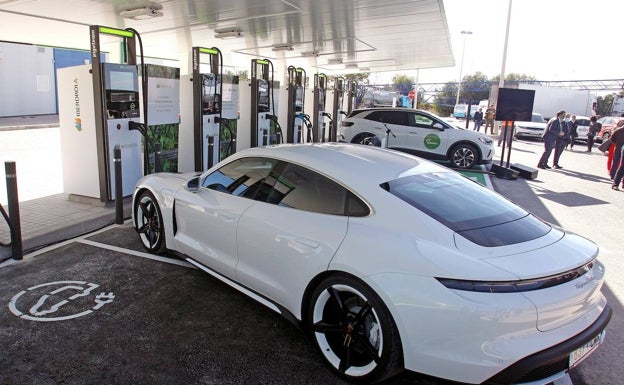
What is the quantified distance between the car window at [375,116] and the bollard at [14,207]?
34.6 feet

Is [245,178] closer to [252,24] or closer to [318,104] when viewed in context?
[252,24]

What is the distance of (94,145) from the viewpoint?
6617mm

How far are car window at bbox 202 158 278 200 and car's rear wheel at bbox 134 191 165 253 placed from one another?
86 cm

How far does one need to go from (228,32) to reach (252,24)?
3.80 ft

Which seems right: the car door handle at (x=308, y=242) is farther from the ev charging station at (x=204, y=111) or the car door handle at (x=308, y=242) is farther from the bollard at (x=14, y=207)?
the ev charging station at (x=204, y=111)

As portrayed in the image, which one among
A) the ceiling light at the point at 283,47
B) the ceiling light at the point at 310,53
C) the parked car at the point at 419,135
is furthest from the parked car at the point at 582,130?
the ceiling light at the point at 283,47

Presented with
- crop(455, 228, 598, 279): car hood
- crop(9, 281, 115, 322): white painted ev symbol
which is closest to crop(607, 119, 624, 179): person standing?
crop(455, 228, 598, 279): car hood

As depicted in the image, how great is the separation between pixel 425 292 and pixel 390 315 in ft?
0.88

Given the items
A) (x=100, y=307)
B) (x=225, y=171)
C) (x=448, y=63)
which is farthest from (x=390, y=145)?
(x=100, y=307)

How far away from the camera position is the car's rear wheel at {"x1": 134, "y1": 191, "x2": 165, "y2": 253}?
4652mm

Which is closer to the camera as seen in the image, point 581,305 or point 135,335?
point 581,305

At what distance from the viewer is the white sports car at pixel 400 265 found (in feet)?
7.68

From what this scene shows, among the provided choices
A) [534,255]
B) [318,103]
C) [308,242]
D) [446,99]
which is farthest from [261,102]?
[446,99]

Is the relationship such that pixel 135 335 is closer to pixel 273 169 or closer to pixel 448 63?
pixel 273 169
